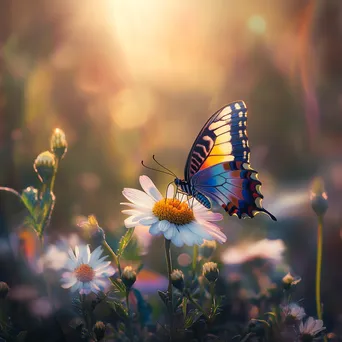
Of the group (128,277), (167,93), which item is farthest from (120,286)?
(167,93)

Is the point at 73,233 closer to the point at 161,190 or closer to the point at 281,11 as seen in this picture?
the point at 161,190

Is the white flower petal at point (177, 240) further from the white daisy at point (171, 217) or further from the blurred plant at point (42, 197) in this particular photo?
the blurred plant at point (42, 197)

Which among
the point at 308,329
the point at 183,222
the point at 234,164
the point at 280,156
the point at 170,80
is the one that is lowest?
the point at 308,329

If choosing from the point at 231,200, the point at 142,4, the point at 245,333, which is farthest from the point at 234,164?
the point at 142,4

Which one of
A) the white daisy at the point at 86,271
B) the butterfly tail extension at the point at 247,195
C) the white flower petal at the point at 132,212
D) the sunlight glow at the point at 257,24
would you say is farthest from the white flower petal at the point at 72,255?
the sunlight glow at the point at 257,24

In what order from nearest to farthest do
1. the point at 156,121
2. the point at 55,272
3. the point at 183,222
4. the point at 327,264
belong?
the point at 183,222, the point at 55,272, the point at 327,264, the point at 156,121

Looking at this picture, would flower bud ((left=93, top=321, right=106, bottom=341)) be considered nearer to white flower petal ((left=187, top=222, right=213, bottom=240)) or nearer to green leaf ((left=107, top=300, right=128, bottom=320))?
green leaf ((left=107, top=300, right=128, bottom=320))
